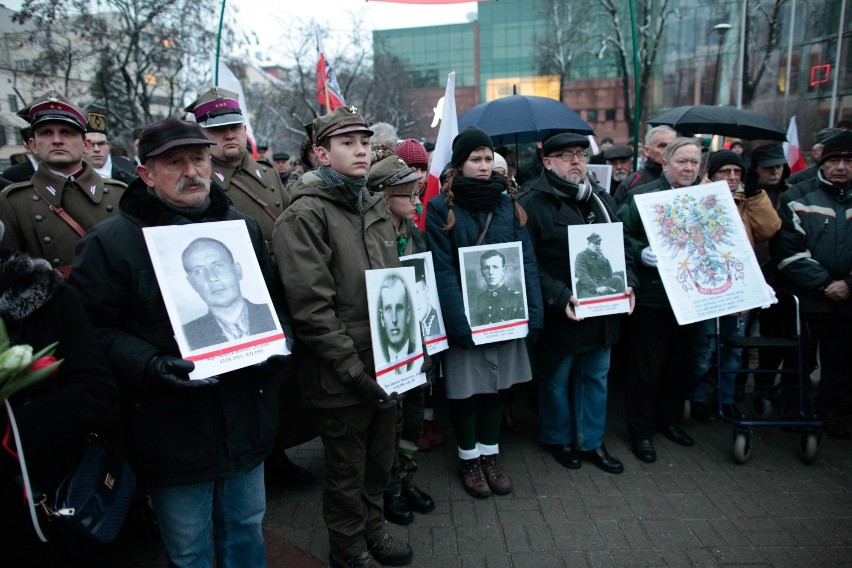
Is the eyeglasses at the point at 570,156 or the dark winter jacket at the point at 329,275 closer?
the dark winter jacket at the point at 329,275

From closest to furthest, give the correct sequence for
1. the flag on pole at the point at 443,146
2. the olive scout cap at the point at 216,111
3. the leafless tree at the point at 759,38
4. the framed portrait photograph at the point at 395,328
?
the framed portrait photograph at the point at 395,328 < the olive scout cap at the point at 216,111 < the flag on pole at the point at 443,146 < the leafless tree at the point at 759,38

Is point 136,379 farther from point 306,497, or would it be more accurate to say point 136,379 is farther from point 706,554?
point 706,554

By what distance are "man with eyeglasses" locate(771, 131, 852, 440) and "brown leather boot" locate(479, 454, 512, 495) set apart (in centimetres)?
292

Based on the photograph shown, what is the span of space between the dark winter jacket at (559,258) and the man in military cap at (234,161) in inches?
74.8

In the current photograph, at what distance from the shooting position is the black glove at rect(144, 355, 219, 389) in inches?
76.3

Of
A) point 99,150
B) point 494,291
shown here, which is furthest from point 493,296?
point 99,150

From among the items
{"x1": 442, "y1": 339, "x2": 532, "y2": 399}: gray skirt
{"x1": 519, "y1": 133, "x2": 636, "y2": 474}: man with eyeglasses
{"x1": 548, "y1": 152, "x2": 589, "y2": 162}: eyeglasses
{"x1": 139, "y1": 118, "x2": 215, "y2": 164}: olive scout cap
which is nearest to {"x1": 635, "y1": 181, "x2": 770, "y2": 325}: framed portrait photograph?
{"x1": 519, "y1": 133, "x2": 636, "y2": 474}: man with eyeglasses

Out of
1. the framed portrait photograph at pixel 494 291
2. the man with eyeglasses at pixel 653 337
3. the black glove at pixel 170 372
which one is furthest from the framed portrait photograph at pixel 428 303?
the man with eyeglasses at pixel 653 337

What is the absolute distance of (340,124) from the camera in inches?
107

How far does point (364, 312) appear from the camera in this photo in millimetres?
2719

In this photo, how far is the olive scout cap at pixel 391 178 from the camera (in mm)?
3207

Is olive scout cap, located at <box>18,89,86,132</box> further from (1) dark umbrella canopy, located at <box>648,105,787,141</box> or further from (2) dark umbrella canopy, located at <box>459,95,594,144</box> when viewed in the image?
(1) dark umbrella canopy, located at <box>648,105,787,141</box>

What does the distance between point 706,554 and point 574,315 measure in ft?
5.24

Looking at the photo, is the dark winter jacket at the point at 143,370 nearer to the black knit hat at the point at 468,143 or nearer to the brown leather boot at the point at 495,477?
the black knit hat at the point at 468,143
